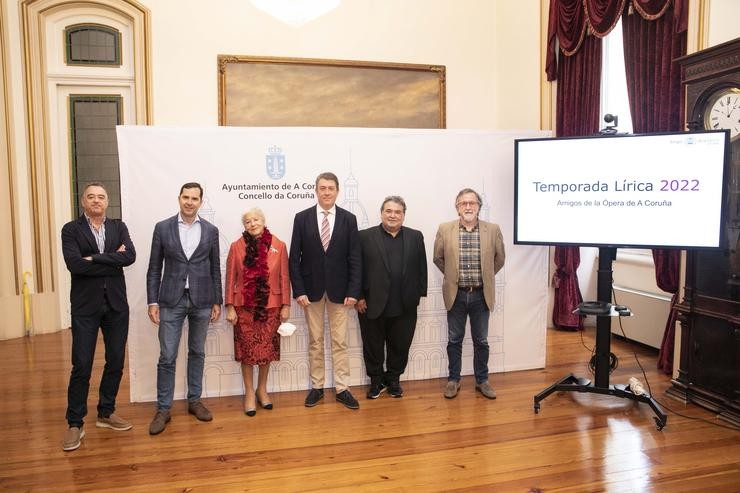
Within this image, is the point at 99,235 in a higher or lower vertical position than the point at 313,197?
lower

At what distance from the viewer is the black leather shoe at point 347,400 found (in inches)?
153

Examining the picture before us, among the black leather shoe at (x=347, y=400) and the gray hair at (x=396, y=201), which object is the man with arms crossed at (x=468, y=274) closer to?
the gray hair at (x=396, y=201)

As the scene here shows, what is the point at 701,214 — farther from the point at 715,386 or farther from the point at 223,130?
the point at 223,130

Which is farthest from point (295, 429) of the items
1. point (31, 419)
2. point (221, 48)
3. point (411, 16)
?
point (411, 16)

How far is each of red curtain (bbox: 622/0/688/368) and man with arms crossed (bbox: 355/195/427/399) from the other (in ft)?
7.01

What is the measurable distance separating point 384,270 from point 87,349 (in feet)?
6.28

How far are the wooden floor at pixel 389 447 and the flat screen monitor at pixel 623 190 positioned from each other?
1163mm

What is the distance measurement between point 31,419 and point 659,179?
4.33 metres

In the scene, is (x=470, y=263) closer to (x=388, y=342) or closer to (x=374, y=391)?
(x=388, y=342)

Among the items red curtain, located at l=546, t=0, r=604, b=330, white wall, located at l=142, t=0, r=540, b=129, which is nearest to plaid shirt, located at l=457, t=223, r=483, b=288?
red curtain, located at l=546, t=0, r=604, b=330

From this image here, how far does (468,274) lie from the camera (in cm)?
406

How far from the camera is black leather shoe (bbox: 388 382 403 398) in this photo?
411 centimetres

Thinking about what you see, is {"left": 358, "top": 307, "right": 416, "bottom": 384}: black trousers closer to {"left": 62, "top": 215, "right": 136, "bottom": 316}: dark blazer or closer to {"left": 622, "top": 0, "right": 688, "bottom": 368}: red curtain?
{"left": 62, "top": 215, "right": 136, "bottom": 316}: dark blazer

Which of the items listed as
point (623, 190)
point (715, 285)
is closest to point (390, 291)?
point (623, 190)
